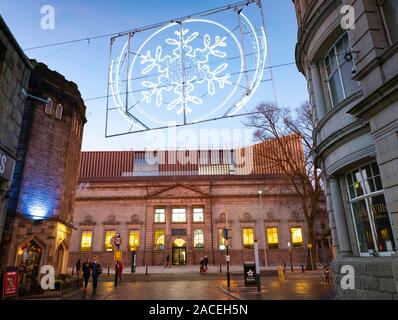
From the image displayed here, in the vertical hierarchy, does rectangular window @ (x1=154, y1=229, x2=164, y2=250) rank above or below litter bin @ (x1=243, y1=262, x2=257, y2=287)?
above

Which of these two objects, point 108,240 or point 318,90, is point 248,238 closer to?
point 108,240

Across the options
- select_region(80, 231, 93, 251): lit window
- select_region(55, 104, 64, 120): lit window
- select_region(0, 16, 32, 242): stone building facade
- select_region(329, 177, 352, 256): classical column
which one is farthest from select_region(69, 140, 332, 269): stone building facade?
select_region(0, 16, 32, 242): stone building facade

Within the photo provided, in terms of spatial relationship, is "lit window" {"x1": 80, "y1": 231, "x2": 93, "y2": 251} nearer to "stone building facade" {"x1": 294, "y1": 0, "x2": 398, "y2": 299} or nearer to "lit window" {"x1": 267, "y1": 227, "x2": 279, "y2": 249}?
"lit window" {"x1": 267, "y1": 227, "x2": 279, "y2": 249}

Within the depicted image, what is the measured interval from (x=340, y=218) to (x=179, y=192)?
38.0m

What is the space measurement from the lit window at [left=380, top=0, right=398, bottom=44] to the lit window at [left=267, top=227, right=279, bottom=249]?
40003mm

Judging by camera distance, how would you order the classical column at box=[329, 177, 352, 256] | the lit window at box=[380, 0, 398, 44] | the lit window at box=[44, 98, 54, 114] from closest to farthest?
the lit window at box=[380, 0, 398, 44] → the classical column at box=[329, 177, 352, 256] → the lit window at box=[44, 98, 54, 114]

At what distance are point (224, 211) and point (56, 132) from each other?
31.4 m

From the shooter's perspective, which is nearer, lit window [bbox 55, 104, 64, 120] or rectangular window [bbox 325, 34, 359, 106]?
rectangular window [bbox 325, 34, 359, 106]

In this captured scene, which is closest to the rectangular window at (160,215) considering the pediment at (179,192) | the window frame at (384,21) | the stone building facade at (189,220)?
the stone building facade at (189,220)

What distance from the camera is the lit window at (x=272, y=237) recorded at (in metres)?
45.1

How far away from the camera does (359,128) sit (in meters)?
9.76

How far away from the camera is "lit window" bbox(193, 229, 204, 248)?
45.5 meters

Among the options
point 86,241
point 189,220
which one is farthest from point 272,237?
point 86,241

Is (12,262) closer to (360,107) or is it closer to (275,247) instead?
(360,107)
